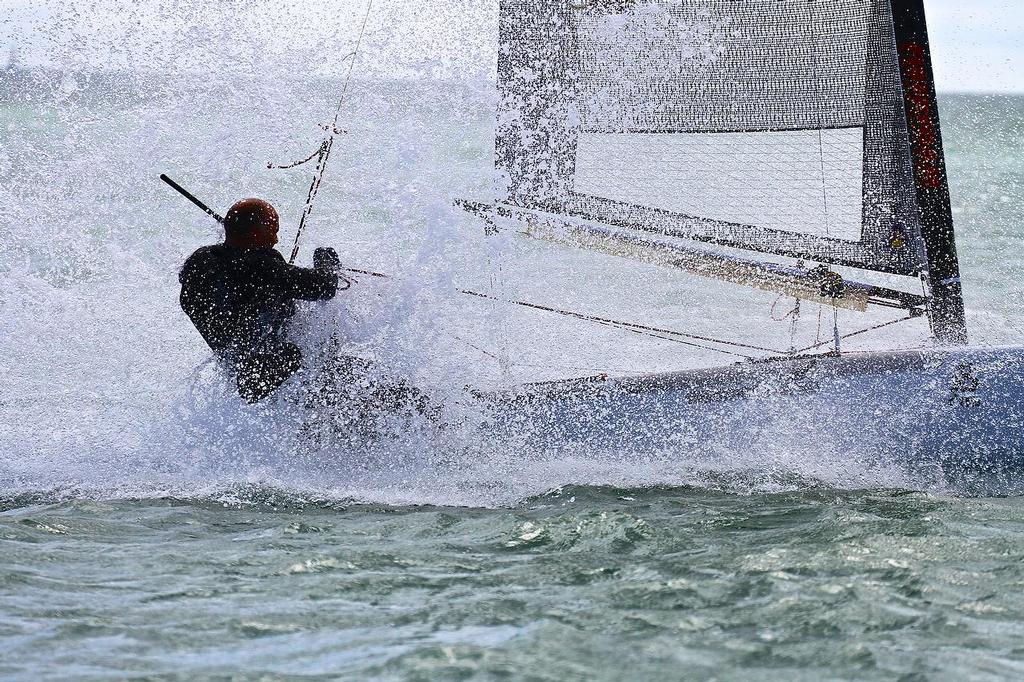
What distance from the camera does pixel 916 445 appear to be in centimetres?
486

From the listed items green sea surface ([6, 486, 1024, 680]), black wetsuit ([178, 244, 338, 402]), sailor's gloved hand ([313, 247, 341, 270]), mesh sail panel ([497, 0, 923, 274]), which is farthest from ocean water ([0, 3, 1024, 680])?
mesh sail panel ([497, 0, 923, 274])

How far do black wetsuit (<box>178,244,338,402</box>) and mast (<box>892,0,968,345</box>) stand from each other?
8.35ft

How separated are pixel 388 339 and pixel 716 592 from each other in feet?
7.17

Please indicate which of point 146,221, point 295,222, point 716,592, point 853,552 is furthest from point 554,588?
point 146,221

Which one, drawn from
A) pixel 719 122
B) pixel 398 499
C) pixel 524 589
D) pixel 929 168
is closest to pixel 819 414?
pixel 929 168

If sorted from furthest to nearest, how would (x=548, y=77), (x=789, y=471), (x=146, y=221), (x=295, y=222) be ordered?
1. (x=146, y=221)
2. (x=295, y=222)
3. (x=548, y=77)
4. (x=789, y=471)

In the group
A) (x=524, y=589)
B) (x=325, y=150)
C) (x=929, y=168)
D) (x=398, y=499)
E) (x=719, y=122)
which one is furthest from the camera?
(x=325, y=150)

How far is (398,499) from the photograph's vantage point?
15.1 feet

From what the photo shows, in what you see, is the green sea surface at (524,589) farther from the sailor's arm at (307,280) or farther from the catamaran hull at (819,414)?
the sailor's arm at (307,280)

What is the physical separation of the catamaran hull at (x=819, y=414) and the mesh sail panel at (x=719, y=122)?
53 cm

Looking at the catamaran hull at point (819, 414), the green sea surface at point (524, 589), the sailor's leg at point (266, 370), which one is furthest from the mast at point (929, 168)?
the sailor's leg at point (266, 370)

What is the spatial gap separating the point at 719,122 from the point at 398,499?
7.17ft

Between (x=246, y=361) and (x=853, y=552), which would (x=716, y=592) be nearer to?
(x=853, y=552)

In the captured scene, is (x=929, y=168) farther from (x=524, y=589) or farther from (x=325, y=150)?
(x=524, y=589)
